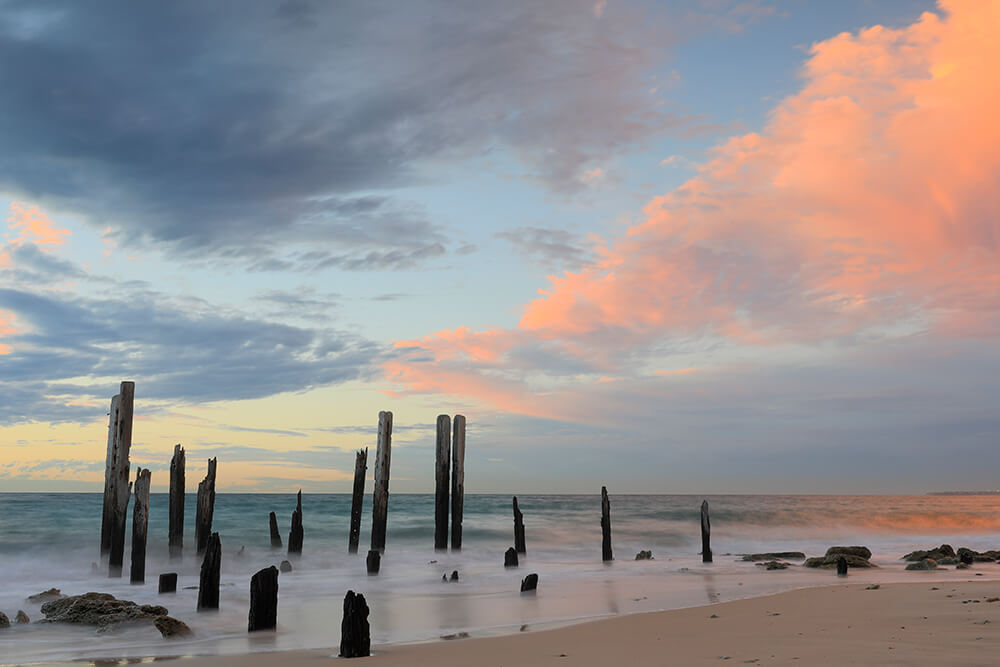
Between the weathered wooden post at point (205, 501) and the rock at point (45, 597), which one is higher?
the weathered wooden post at point (205, 501)

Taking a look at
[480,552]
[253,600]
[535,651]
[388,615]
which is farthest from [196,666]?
[480,552]

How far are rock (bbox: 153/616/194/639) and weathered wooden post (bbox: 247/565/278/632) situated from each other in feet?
2.81

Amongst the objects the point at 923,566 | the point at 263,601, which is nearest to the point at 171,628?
the point at 263,601

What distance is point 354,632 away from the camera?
326 inches

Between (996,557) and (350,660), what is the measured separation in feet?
78.9

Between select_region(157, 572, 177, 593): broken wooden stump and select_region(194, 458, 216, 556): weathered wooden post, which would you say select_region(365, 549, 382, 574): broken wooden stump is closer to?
select_region(194, 458, 216, 556): weathered wooden post

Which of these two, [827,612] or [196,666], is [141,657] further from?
[827,612]

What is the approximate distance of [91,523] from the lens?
46.9 meters

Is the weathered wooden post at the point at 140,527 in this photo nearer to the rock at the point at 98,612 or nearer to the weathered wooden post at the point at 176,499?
the weathered wooden post at the point at 176,499

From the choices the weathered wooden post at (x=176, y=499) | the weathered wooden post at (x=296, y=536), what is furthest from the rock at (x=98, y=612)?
the weathered wooden post at (x=296, y=536)

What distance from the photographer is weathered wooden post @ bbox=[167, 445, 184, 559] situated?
854 inches

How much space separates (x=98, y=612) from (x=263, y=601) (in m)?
2.76

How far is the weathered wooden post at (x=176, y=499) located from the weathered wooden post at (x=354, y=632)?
596 inches

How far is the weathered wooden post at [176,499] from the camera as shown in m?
21.7
